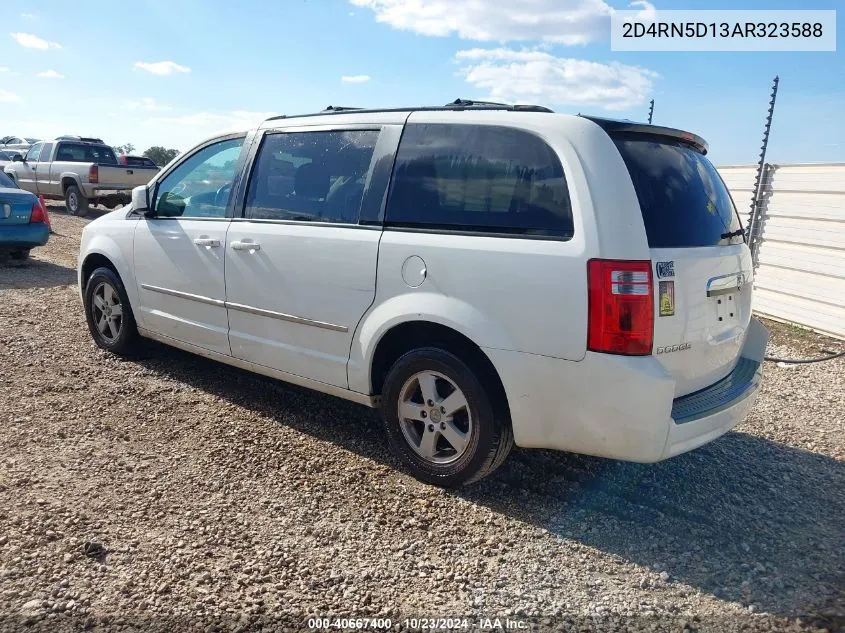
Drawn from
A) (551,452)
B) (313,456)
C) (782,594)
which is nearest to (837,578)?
(782,594)

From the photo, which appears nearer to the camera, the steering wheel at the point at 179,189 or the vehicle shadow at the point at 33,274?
the steering wheel at the point at 179,189

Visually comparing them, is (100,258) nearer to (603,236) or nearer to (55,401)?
(55,401)

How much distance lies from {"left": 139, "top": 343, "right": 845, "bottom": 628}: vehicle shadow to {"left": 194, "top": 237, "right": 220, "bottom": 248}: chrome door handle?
1.11 metres

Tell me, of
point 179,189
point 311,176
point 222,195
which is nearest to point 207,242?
point 222,195

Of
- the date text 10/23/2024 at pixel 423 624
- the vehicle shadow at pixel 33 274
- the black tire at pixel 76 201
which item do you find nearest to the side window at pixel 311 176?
the date text 10/23/2024 at pixel 423 624

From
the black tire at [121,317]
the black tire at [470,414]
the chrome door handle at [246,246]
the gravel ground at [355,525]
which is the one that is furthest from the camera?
the black tire at [121,317]

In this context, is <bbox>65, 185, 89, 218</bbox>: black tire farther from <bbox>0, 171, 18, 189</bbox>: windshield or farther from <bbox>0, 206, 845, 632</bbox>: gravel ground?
<bbox>0, 206, 845, 632</bbox>: gravel ground

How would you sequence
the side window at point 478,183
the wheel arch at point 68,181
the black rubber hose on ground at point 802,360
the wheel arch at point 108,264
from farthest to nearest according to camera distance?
the wheel arch at point 68,181, the black rubber hose on ground at point 802,360, the wheel arch at point 108,264, the side window at point 478,183

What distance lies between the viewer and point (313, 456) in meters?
3.92

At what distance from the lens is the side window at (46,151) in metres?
17.6

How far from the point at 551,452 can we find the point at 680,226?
1637 mm

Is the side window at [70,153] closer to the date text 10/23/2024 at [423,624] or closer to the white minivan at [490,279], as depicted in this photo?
the white minivan at [490,279]

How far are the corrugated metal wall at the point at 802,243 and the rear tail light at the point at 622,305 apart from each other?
19.2 feet

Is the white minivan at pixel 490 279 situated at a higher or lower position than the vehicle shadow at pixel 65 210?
higher
